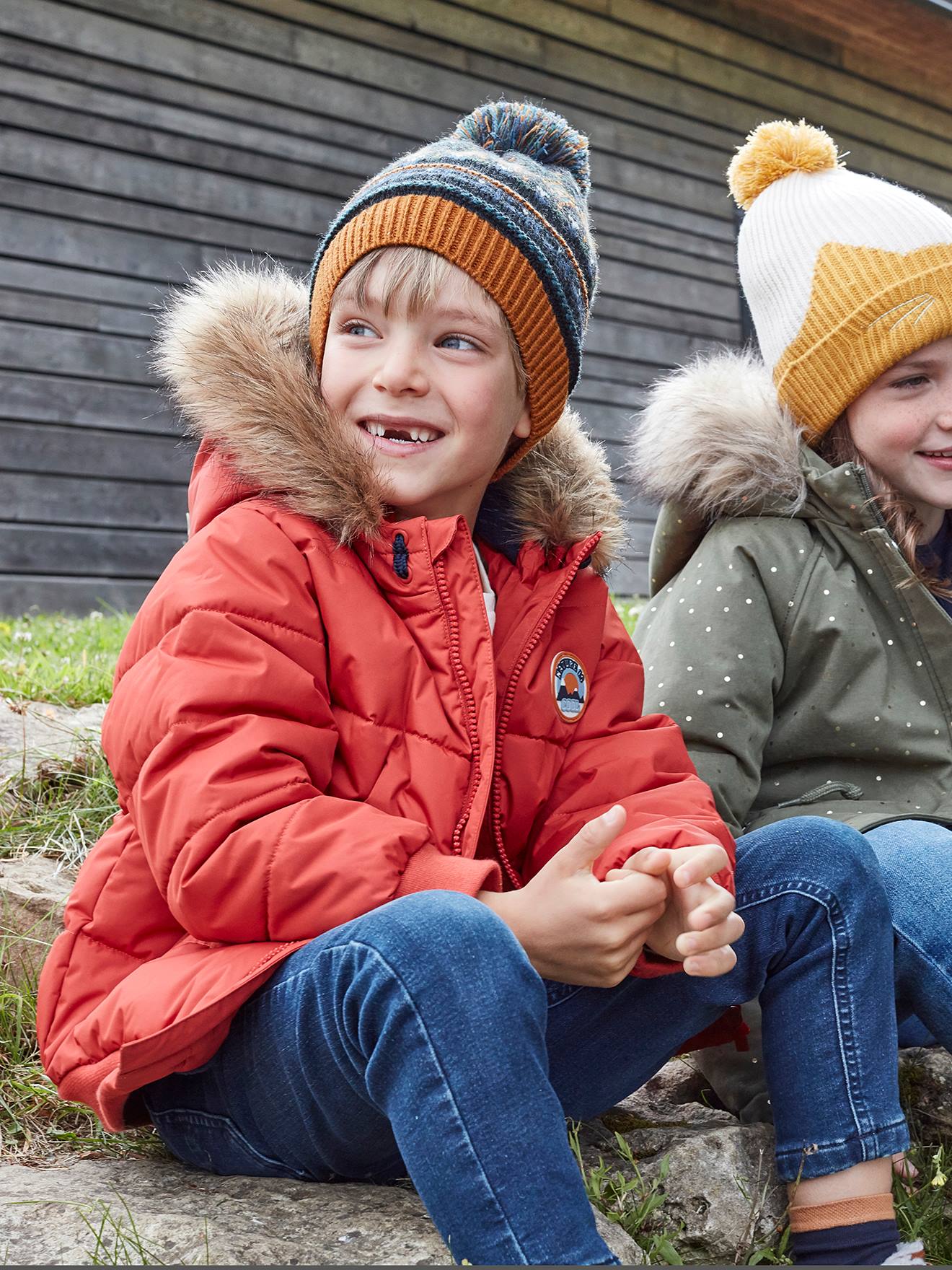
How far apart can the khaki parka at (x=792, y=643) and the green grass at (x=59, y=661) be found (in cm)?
144

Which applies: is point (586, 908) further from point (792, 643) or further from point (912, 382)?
point (912, 382)

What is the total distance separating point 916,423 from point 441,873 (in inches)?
51.6

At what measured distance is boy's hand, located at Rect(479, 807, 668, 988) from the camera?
1.42m

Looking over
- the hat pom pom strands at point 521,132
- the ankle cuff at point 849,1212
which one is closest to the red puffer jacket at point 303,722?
the hat pom pom strands at point 521,132

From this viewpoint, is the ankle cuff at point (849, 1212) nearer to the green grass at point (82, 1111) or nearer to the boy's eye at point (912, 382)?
the green grass at point (82, 1111)

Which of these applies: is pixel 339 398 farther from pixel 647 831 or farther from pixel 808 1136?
pixel 808 1136

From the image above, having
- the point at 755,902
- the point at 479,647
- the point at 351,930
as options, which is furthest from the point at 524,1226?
the point at 479,647

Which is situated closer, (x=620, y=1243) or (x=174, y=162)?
(x=620, y=1243)

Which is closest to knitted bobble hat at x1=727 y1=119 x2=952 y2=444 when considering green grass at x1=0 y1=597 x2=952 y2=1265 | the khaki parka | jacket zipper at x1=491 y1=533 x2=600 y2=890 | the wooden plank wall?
the khaki parka

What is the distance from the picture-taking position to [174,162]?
5906mm

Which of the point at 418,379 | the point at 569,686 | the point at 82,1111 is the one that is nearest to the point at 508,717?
the point at 569,686

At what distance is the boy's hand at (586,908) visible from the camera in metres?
1.42

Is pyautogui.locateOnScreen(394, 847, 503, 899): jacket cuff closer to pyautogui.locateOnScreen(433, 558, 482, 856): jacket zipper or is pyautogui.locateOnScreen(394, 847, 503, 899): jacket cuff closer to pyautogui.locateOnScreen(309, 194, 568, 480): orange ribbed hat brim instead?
pyautogui.locateOnScreen(433, 558, 482, 856): jacket zipper

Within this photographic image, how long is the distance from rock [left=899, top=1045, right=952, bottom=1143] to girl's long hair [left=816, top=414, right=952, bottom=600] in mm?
774
